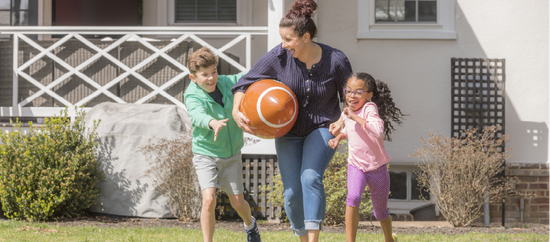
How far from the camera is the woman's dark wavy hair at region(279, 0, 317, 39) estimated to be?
10.8 ft

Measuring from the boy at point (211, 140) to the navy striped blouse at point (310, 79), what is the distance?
1.52 ft

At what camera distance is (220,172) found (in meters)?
3.94

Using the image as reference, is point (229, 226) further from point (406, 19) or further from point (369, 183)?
point (406, 19)

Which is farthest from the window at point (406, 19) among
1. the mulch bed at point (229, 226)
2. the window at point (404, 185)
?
the mulch bed at point (229, 226)

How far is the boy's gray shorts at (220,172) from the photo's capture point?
381cm

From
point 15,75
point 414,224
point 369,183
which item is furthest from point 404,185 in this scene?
point 15,75

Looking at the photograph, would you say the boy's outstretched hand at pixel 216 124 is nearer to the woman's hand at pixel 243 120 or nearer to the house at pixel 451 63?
the woman's hand at pixel 243 120

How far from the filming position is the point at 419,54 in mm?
Result: 7590

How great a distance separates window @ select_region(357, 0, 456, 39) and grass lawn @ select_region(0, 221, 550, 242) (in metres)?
3.28

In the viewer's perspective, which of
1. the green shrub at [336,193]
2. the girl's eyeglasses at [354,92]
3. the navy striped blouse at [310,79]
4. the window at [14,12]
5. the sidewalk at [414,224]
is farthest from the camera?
the window at [14,12]

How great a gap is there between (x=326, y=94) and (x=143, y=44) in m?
4.26

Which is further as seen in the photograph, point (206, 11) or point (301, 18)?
point (206, 11)

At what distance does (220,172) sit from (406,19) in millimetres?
4969

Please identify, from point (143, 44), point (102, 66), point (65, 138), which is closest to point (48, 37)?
point (102, 66)
